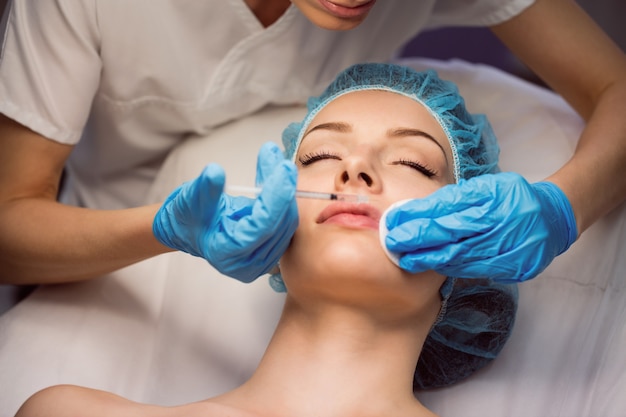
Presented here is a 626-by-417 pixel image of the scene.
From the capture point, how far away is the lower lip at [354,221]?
1450 millimetres

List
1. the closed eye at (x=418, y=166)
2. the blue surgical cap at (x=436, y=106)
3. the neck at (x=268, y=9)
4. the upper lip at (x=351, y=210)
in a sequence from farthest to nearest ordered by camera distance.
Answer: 1. the neck at (x=268, y=9)
2. the blue surgical cap at (x=436, y=106)
3. the closed eye at (x=418, y=166)
4. the upper lip at (x=351, y=210)

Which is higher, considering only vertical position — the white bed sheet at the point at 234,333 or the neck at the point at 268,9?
the neck at the point at 268,9

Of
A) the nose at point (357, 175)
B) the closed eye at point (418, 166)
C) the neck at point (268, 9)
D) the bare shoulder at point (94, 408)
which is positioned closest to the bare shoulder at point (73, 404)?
the bare shoulder at point (94, 408)

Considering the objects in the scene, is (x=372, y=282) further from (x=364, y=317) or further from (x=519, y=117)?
(x=519, y=117)

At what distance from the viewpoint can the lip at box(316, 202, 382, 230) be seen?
1.46 metres

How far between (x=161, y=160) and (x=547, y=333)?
1.17 metres

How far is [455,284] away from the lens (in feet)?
5.72

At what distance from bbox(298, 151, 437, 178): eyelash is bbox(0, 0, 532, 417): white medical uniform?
49 centimetres

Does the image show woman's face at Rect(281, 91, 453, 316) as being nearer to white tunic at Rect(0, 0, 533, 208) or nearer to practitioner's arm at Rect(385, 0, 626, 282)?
practitioner's arm at Rect(385, 0, 626, 282)

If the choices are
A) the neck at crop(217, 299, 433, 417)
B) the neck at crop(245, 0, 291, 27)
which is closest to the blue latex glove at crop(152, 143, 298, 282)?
the neck at crop(217, 299, 433, 417)

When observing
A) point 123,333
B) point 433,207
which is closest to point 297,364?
point 433,207

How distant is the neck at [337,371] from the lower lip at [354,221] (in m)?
0.17

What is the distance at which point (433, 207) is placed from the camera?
146cm

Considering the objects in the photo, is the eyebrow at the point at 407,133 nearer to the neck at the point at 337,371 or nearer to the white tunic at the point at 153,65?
the neck at the point at 337,371
